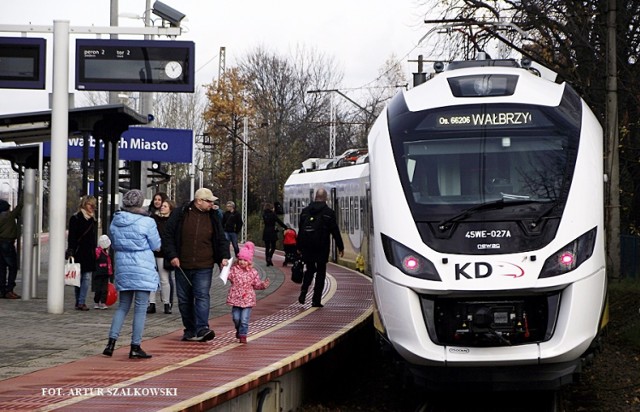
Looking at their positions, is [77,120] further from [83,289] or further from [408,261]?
[408,261]

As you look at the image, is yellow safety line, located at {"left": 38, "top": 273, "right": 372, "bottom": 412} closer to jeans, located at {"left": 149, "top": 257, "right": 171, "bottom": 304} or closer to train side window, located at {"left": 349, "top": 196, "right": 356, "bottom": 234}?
jeans, located at {"left": 149, "top": 257, "right": 171, "bottom": 304}

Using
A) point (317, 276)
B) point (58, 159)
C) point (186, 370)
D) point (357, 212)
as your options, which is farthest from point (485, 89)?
point (357, 212)

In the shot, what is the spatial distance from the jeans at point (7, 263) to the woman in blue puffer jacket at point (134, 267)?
26.2ft

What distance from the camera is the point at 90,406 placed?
28.1ft

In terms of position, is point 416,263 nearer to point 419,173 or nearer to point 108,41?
point 419,173

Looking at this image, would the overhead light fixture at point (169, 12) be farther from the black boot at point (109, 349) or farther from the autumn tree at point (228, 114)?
the autumn tree at point (228, 114)

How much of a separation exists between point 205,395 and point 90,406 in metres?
0.85

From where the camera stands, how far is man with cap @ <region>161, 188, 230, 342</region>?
12.9m

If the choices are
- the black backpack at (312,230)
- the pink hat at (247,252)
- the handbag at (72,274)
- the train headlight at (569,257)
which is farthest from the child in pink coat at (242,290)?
the handbag at (72,274)

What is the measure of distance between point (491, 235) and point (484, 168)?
0.95 meters

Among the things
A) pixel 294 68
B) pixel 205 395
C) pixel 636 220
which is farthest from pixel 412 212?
pixel 294 68

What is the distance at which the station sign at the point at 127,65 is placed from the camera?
16172 millimetres

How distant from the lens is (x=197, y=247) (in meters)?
12.9

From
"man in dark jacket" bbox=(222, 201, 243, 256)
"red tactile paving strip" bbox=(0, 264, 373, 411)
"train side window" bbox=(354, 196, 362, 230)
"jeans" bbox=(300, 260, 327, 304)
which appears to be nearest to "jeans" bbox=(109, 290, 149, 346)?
"red tactile paving strip" bbox=(0, 264, 373, 411)
